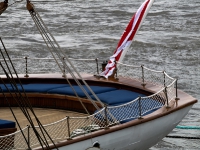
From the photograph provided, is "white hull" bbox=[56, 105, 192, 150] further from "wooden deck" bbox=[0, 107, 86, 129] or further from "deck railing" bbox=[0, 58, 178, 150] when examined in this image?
"wooden deck" bbox=[0, 107, 86, 129]

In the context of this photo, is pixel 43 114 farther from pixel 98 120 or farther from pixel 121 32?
pixel 121 32

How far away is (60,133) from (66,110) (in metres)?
2.38

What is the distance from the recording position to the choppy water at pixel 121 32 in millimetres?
28047

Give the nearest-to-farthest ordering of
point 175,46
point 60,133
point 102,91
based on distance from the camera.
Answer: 1. point 60,133
2. point 102,91
3. point 175,46

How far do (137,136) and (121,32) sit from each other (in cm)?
2527

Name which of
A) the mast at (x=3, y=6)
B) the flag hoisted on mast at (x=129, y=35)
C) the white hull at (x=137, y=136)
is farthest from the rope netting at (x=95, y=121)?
the mast at (x=3, y=6)

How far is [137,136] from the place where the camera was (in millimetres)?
13945

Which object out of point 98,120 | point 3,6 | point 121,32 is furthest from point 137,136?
point 121,32

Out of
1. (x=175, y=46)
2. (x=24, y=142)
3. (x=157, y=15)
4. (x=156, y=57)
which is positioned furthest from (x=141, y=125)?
(x=157, y=15)

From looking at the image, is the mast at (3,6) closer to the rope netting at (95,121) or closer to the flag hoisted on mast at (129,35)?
the rope netting at (95,121)

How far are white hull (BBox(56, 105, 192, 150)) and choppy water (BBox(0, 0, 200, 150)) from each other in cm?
338

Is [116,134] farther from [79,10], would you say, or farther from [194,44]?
[79,10]

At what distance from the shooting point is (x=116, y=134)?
44.0 feet

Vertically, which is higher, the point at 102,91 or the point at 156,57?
the point at 102,91
